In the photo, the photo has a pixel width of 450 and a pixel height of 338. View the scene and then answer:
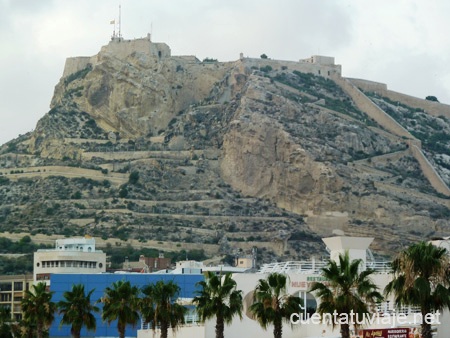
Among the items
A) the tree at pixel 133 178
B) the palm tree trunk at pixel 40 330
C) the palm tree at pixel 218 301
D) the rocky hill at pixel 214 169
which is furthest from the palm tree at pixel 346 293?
the tree at pixel 133 178

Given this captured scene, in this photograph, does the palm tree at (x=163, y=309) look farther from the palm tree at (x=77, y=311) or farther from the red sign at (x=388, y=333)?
the red sign at (x=388, y=333)

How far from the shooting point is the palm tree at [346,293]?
5322 centimetres

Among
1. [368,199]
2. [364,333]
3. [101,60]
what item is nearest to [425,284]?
[364,333]

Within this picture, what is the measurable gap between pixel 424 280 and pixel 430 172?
140743 mm

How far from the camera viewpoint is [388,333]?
58281 mm

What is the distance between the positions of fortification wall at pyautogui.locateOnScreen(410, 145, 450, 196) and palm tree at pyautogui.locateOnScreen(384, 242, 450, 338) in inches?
5391

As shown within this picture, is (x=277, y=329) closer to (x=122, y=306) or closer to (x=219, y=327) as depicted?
(x=219, y=327)

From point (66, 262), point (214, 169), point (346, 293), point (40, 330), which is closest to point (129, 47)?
point (214, 169)

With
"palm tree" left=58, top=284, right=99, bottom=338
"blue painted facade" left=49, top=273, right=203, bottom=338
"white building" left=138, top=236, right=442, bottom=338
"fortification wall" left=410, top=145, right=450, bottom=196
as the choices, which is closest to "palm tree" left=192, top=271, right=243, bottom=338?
"white building" left=138, top=236, right=442, bottom=338

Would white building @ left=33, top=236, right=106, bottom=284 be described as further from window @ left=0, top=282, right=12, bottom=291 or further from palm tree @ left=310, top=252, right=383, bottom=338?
palm tree @ left=310, top=252, right=383, bottom=338

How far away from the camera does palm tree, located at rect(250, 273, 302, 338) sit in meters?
59.1

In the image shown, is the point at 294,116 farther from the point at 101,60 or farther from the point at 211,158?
the point at 101,60

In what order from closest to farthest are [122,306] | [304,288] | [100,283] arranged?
[122,306] → [304,288] → [100,283]

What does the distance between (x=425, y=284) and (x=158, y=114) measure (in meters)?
145
